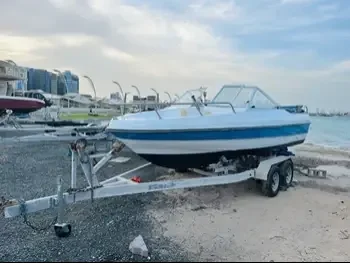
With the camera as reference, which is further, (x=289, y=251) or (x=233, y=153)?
(x=233, y=153)

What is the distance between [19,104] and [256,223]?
882cm

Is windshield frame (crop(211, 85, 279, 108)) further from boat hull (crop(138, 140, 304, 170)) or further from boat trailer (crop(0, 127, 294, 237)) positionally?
boat trailer (crop(0, 127, 294, 237))

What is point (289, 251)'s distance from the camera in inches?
170

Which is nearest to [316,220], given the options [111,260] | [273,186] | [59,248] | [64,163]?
[273,186]

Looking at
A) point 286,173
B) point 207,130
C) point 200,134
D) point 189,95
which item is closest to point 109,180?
point 200,134

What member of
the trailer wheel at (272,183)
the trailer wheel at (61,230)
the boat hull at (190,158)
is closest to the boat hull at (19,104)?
the boat hull at (190,158)

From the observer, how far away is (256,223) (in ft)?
17.3

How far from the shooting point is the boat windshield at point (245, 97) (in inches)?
271

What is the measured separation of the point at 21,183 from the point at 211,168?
3932mm

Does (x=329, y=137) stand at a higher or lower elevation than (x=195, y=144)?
lower

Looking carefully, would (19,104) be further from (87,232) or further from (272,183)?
(272,183)

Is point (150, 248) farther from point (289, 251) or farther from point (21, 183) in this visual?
point (21, 183)

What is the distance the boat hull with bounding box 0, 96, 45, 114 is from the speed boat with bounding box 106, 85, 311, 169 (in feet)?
20.1

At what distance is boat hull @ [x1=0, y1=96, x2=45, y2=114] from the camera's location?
35.3 feet
